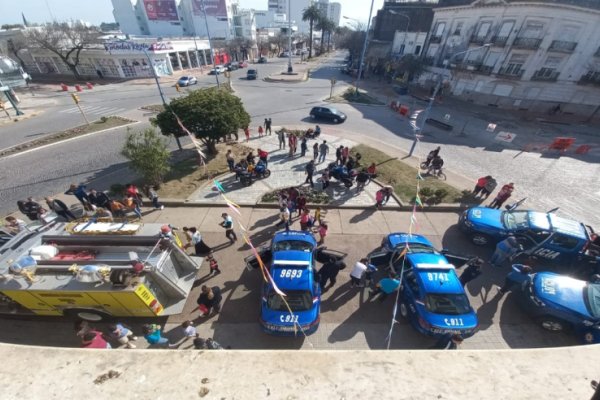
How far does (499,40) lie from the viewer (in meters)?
30.3

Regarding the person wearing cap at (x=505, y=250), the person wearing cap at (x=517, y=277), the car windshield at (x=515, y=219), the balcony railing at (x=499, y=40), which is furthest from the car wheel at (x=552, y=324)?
the balcony railing at (x=499, y=40)

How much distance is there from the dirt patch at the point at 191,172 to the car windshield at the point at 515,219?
14.0 metres

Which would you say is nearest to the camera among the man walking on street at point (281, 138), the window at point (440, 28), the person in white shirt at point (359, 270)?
the person in white shirt at point (359, 270)

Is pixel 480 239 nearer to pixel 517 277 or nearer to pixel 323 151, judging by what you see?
pixel 517 277

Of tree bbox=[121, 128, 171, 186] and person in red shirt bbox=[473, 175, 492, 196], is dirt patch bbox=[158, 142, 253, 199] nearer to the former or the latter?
tree bbox=[121, 128, 171, 186]

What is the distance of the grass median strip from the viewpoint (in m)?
18.0

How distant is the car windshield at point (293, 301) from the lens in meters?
6.95

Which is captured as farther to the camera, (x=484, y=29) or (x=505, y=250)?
(x=484, y=29)

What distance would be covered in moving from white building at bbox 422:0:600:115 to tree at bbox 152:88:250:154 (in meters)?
27.5

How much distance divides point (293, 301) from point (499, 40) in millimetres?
40694

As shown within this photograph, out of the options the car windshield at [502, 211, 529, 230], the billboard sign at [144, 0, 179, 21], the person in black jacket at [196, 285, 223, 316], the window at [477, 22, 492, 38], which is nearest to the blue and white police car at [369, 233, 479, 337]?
the car windshield at [502, 211, 529, 230]

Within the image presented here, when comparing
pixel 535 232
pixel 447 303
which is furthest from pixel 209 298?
pixel 535 232

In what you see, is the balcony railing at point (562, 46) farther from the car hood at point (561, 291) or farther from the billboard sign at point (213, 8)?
the billboard sign at point (213, 8)

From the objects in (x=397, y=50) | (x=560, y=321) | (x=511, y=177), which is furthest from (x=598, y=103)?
(x=560, y=321)
